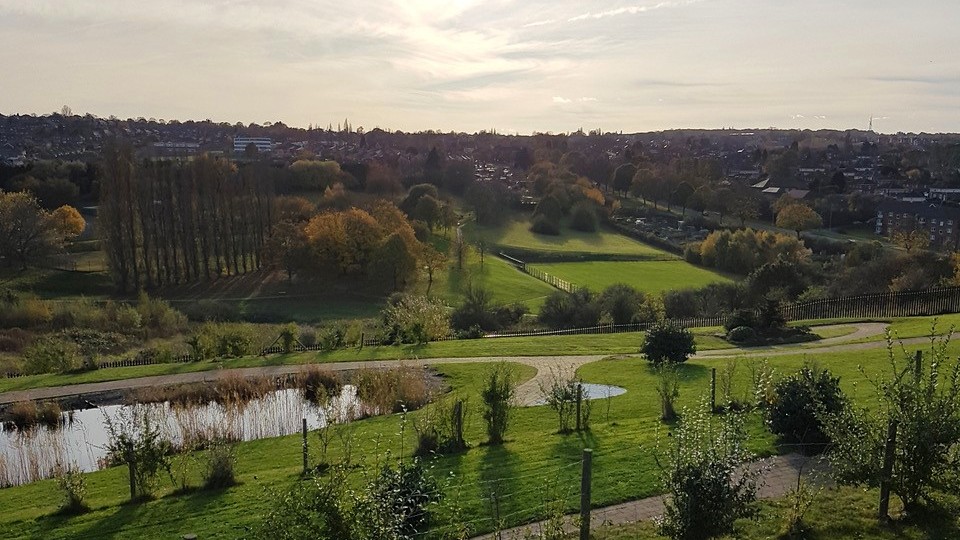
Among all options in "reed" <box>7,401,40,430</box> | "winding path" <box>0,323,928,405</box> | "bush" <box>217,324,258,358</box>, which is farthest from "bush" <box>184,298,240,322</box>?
"reed" <box>7,401,40,430</box>

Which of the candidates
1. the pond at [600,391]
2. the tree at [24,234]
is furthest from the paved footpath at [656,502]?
the tree at [24,234]

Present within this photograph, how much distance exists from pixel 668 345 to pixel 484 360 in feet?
19.5

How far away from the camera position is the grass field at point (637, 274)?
54.1 metres

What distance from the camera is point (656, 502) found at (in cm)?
1023

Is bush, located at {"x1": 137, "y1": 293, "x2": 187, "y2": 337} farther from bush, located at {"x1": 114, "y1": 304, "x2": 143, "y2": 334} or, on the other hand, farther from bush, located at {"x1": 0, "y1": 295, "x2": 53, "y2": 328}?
bush, located at {"x1": 0, "y1": 295, "x2": 53, "y2": 328}

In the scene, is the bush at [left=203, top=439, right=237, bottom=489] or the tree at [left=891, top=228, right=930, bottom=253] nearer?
the bush at [left=203, top=439, right=237, bottom=489]

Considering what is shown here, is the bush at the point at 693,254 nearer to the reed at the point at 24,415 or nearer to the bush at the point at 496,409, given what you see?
the bush at the point at 496,409

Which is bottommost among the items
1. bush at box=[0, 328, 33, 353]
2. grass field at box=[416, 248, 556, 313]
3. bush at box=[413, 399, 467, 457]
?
grass field at box=[416, 248, 556, 313]

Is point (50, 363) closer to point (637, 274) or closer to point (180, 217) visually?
point (180, 217)

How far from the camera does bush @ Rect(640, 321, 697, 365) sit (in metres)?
20.2

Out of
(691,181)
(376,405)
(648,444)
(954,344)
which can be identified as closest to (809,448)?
(648,444)

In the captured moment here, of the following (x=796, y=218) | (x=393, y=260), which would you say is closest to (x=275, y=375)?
(x=393, y=260)

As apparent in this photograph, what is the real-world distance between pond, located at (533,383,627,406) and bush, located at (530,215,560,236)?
5941 centimetres

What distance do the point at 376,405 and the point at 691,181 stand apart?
88690mm
